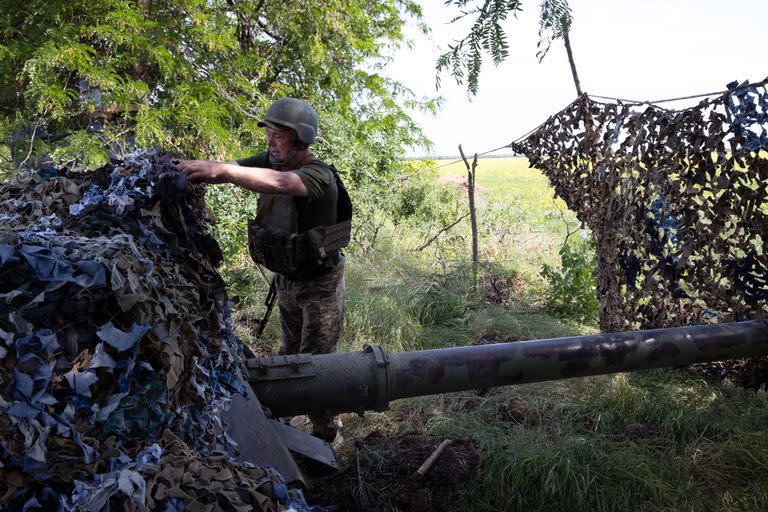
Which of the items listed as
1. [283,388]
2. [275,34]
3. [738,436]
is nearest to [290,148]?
[283,388]

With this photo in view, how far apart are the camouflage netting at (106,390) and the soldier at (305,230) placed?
6.37ft

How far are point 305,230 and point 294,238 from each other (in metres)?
0.11

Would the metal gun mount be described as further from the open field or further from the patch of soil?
the patch of soil

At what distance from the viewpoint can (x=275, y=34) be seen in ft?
40.2

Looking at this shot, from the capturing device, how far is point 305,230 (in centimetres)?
407

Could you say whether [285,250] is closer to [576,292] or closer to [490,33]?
[490,33]

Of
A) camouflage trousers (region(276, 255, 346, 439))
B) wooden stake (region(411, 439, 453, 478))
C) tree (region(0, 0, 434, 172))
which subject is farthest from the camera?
tree (region(0, 0, 434, 172))

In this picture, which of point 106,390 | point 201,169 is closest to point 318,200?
point 201,169

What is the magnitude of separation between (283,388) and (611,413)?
9.59ft

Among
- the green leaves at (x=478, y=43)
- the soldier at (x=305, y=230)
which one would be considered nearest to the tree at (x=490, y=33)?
the green leaves at (x=478, y=43)

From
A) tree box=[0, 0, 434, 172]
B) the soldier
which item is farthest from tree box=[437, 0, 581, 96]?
tree box=[0, 0, 434, 172]

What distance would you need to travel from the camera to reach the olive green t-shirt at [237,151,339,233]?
377cm

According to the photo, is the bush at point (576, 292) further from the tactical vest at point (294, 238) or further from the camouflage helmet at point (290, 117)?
the camouflage helmet at point (290, 117)

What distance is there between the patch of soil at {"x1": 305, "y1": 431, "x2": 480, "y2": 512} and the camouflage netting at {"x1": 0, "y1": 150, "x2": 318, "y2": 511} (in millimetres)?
1830
